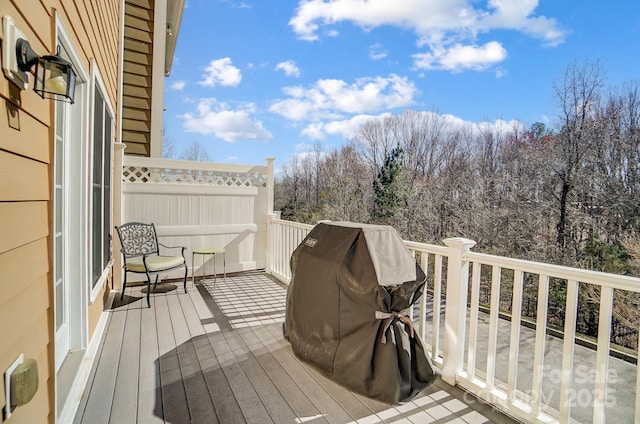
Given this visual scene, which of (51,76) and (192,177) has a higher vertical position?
(51,76)

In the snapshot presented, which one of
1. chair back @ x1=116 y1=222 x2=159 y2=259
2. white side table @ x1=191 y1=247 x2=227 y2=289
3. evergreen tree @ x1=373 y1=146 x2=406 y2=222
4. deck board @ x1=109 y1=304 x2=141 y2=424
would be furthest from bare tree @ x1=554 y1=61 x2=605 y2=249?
deck board @ x1=109 y1=304 x2=141 y2=424

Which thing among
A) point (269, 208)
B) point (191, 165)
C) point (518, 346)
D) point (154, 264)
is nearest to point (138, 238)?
point (154, 264)

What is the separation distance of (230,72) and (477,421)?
1637 cm

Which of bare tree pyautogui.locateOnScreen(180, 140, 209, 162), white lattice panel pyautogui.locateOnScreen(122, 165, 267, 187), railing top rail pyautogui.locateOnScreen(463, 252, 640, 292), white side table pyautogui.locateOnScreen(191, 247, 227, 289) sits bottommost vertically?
white side table pyautogui.locateOnScreen(191, 247, 227, 289)

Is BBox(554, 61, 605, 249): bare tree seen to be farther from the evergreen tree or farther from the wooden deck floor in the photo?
the wooden deck floor

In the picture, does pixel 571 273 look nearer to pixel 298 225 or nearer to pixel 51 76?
pixel 51 76

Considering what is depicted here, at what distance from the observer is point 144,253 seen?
439cm

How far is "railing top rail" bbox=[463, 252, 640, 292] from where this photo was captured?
1479 mm

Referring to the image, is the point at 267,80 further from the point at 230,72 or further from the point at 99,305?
the point at 99,305

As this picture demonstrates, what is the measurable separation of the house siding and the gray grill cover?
1.40 metres

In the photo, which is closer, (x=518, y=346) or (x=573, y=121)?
(x=518, y=346)

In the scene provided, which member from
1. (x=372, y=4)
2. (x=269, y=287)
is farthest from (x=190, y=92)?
(x=269, y=287)

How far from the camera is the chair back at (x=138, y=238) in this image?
4320 mm

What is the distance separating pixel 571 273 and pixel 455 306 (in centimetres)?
73
